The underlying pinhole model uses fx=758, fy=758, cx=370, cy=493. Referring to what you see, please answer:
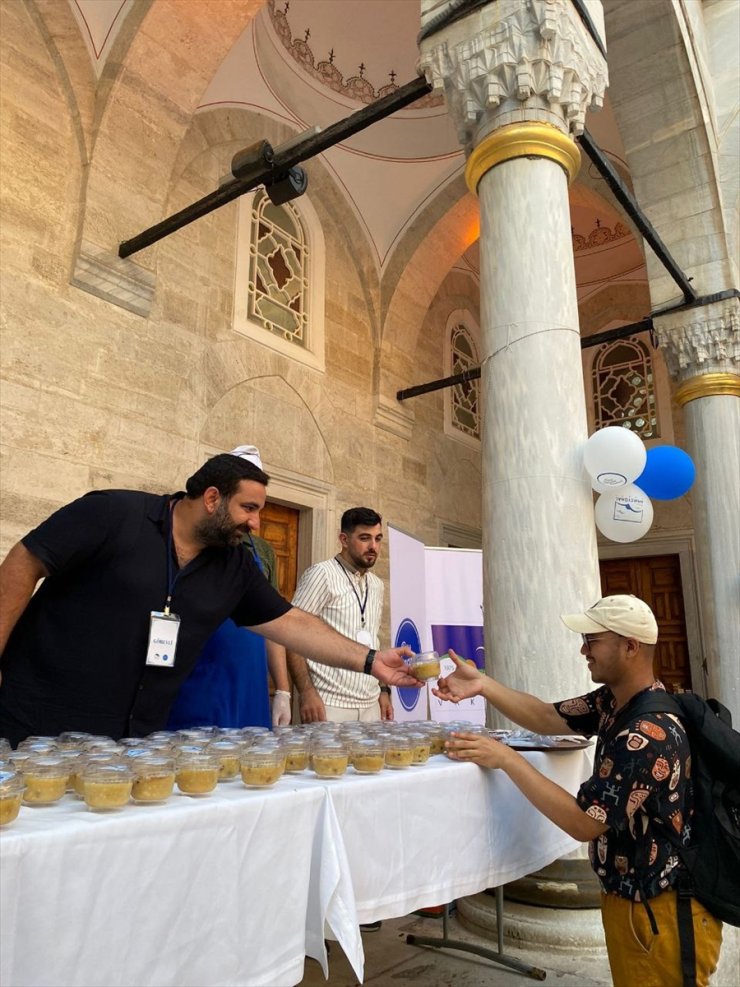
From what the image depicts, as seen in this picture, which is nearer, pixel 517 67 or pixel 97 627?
pixel 97 627

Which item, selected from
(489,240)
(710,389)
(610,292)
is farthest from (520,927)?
(610,292)

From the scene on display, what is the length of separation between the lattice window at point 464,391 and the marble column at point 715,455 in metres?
3.77

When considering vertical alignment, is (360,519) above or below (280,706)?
above

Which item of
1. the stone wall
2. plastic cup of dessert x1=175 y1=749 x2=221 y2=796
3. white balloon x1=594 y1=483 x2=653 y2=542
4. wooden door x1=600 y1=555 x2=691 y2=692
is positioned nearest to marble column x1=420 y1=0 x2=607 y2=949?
white balloon x1=594 y1=483 x2=653 y2=542

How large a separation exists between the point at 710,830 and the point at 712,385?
599 cm

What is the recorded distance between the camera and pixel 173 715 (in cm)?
329

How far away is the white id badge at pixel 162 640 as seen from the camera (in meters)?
2.21

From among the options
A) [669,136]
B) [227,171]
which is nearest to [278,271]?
[227,171]

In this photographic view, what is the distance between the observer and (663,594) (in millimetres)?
11352

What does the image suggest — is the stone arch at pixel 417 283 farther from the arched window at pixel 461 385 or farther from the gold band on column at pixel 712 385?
the gold band on column at pixel 712 385

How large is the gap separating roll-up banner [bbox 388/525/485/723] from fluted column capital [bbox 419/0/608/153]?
3.14 metres

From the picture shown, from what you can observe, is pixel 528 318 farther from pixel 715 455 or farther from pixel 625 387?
pixel 625 387

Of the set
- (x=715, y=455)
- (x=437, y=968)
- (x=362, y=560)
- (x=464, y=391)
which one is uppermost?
(x=464, y=391)

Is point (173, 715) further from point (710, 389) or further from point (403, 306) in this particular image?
point (403, 306)
